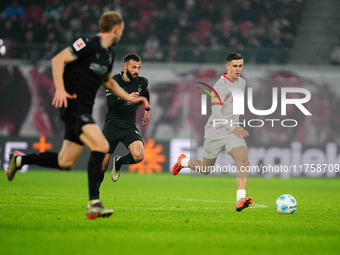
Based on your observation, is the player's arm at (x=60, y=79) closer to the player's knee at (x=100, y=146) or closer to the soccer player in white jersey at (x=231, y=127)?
the player's knee at (x=100, y=146)

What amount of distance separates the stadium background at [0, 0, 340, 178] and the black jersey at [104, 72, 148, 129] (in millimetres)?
11692

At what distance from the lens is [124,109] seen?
10.7 m

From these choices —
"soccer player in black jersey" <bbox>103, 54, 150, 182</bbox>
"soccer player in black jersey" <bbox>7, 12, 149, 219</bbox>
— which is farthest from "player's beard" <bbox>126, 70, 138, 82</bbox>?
"soccer player in black jersey" <bbox>7, 12, 149, 219</bbox>

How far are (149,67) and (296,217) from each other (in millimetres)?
16014

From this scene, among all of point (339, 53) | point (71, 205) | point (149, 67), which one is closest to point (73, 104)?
point (71, 205)

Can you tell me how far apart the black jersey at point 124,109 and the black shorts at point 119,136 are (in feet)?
0.23

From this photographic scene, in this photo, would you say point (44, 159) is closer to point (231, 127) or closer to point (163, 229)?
point (163, 229)

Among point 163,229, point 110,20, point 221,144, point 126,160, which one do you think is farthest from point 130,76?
point 163,229

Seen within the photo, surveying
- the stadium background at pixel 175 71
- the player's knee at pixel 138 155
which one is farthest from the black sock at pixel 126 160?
the stadium background at pixel 175 71

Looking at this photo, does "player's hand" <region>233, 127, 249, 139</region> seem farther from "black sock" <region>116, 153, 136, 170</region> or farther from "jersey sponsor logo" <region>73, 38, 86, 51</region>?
"jersey sponsor logo" <region>73, 38, 86, 51</region>

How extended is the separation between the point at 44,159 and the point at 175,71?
16673 millimetres

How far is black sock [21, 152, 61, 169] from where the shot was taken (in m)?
7.63

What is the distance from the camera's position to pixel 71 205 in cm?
982

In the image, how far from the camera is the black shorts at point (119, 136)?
34.6 feet
